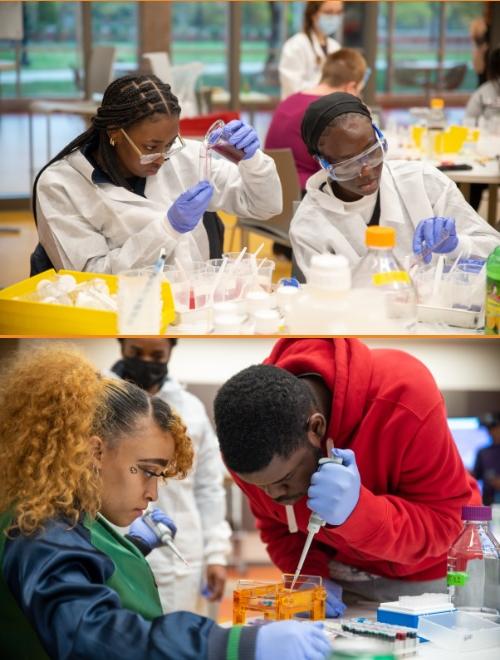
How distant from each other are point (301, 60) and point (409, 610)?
537cm

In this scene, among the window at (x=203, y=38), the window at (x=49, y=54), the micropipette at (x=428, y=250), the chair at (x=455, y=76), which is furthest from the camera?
the chair at (x=455, y=76)

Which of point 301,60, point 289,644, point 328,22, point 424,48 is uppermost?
point 328,22

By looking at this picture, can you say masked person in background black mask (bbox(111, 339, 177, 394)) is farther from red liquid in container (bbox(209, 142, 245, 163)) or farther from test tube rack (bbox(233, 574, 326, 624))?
test tube rack (bbox(233, 574, 326, 624))

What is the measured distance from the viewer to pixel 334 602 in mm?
2221

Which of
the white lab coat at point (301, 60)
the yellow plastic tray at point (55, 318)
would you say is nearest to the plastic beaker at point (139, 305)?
the yellow plastic tray at point (55, 318)

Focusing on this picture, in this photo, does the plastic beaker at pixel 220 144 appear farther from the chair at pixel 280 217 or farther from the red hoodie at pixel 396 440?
the red hoodie at pixel 396 440

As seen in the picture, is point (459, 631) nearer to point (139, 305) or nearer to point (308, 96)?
point (139, 305)

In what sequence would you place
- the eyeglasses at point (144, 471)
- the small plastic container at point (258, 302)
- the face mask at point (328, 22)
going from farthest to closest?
the face mask at point (328, 22) < the small plastic container at point (258, 302) < the eyeglasses at point (144, 471)

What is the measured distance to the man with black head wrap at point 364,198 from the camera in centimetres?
273

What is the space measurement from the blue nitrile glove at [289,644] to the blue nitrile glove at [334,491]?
339 mm

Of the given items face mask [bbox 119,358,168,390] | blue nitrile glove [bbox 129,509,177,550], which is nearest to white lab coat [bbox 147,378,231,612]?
face mask [bbox 119,358,168,390]

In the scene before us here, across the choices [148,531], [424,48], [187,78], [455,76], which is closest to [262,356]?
[148,531]

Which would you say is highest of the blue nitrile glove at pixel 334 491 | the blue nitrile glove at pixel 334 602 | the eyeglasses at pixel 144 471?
the eyeglasses at pixel 144 471

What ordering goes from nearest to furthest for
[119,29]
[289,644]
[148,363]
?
[289,644]
[148,363]
[119,29]
